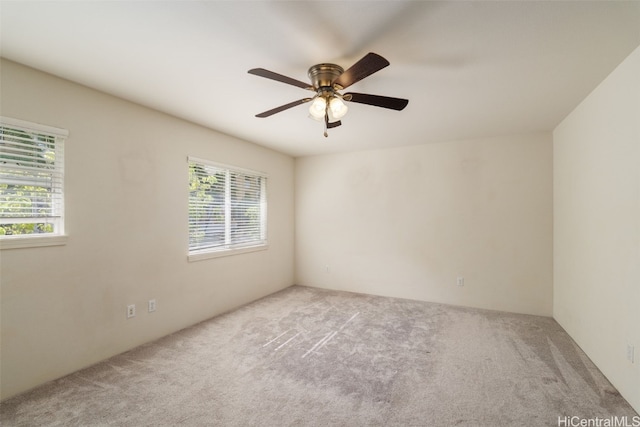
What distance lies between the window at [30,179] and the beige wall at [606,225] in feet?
13.9

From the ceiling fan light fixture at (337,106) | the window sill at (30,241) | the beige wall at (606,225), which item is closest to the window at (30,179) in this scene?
the window sill at (30,241)

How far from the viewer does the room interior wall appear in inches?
81.5

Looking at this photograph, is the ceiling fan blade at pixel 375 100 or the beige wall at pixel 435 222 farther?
the beige wall at pixel 435 222

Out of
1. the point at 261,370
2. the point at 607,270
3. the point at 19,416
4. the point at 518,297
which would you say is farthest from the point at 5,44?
the point at 518,297

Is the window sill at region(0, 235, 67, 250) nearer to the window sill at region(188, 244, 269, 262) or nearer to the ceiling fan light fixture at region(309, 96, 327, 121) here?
the window sill at region(188, 244, 269, 262)

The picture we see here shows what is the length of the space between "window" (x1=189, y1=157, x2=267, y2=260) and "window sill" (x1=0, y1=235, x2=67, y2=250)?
4.10 feet

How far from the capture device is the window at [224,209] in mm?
3449

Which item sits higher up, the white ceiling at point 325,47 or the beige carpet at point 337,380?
the white ceiling at point 325,47

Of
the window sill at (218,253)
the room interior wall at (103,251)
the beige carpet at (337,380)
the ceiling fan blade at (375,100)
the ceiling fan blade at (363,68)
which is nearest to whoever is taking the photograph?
the ceiling fan blade at (363,68)

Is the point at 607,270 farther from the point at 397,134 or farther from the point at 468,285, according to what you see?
the point at 397,134

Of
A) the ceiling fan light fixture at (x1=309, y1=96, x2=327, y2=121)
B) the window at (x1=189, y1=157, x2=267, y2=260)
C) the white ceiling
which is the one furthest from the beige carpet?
the white ceiling

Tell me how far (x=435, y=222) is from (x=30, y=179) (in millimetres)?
4430

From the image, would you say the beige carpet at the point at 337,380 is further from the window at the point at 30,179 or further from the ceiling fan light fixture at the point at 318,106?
the ceiling fan light fixture at the point at 318,106

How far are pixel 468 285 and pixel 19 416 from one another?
182 inches
